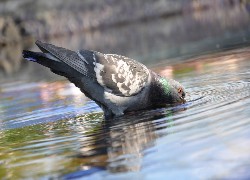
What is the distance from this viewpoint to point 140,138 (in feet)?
22.6

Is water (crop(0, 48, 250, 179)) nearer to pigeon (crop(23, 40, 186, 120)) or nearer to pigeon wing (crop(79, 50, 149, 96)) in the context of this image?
pigeon (crop(23, 40, 186, 120))

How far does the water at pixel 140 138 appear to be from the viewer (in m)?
5.39

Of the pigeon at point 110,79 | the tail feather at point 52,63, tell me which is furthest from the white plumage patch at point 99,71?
the tail feather at point 52,63

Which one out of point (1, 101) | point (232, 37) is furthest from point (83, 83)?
point (232, 37)

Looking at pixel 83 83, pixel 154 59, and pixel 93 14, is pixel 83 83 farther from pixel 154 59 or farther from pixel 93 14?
pixel 93 14

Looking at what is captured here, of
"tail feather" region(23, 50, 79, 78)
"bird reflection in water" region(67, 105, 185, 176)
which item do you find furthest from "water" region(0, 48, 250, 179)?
"tail feather" region(23, 50, 79, 78)

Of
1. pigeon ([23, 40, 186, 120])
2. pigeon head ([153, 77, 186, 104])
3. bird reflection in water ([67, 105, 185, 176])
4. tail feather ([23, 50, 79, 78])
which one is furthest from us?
pigeon head ([153, 77, 186, 104])

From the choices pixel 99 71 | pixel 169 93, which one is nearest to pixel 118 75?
pixel 99 71

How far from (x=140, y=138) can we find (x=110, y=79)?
2.38m

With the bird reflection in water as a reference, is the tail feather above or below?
above

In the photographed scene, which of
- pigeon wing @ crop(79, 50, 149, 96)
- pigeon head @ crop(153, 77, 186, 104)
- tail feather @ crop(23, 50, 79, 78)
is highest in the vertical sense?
tail feather @ crop(23, 50, 79, 78)

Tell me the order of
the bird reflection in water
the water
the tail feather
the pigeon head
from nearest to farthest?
the water
the bird reflection in water
the tail feather
the pigeon head

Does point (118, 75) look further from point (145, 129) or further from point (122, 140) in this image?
point (122, 140)

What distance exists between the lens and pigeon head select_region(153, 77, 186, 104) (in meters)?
9.31
